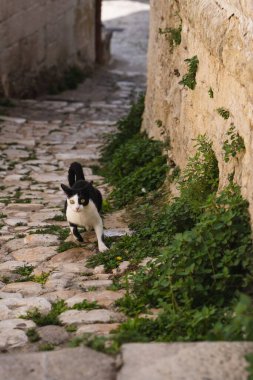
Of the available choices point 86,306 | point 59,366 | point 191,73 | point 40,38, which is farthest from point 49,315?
point 40,38

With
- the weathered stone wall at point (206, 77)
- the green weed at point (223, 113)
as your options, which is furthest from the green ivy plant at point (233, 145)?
the green weed at point (223, 113)

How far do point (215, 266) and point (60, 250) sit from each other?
196 cm

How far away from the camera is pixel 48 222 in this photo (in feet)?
25.1

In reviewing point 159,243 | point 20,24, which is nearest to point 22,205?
point 159,243

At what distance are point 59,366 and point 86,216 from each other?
8.82 ft

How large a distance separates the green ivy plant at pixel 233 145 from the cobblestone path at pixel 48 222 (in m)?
1.14

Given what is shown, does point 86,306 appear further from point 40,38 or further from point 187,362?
point 40,38

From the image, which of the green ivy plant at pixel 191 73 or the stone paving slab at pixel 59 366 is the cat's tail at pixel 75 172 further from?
the stone paving slab at pixel 59 366

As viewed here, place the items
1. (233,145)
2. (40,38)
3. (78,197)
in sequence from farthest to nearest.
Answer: (40,38)
(78,197)
(233,145)

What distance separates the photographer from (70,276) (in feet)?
19.7

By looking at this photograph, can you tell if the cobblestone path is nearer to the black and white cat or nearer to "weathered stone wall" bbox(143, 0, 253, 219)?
the black and white cat

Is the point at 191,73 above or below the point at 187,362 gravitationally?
above

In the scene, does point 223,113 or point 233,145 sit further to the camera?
point 223,113

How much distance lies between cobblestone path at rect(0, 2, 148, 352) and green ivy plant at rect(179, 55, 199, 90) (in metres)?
1.29
